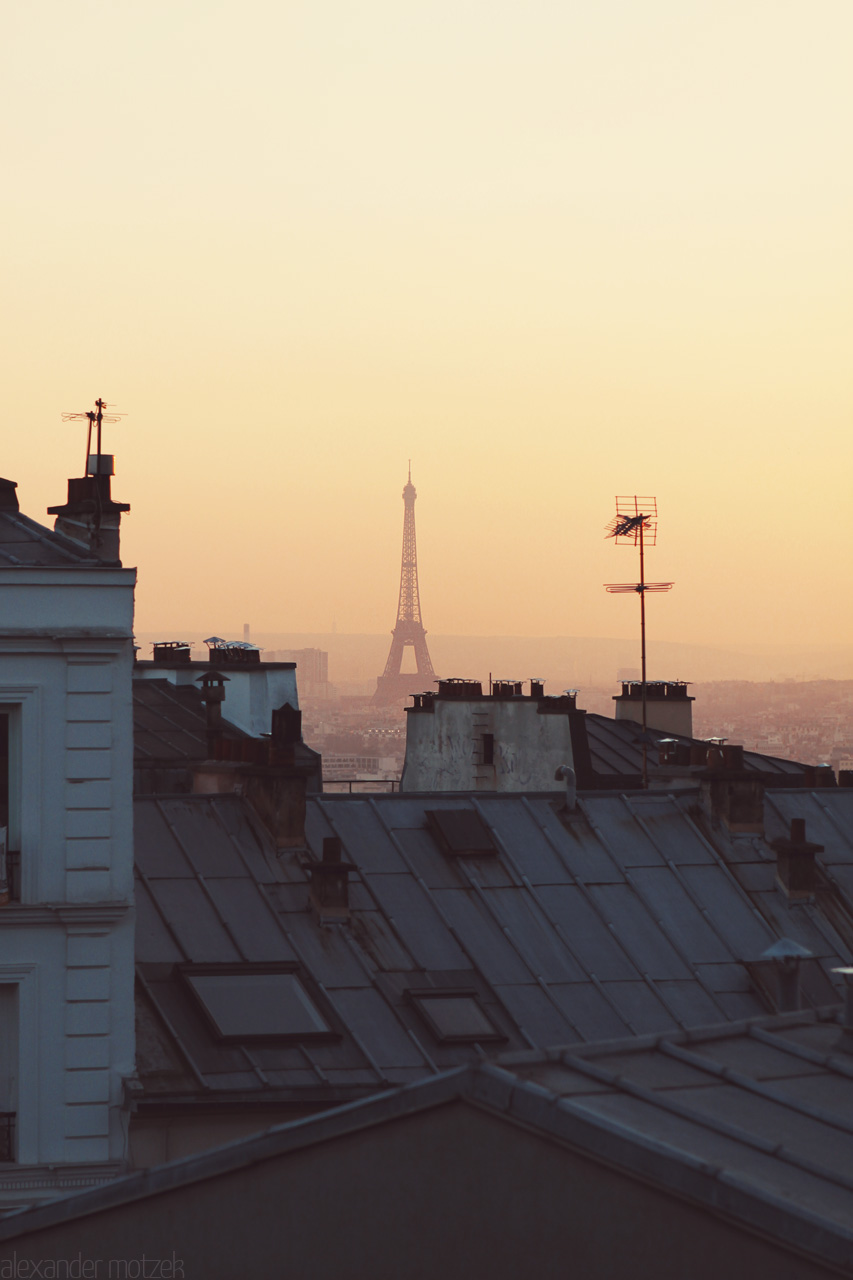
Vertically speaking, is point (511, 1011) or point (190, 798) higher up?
point (190, 798)

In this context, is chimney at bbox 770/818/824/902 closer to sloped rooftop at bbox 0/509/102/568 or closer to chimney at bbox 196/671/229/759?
sloped rooftop at bbox 0/509/102/568

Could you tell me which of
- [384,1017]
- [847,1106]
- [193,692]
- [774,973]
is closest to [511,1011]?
[384,1017]

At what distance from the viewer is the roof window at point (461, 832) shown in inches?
1293

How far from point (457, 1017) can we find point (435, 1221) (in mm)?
14329

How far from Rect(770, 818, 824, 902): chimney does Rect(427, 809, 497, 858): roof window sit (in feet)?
17.5

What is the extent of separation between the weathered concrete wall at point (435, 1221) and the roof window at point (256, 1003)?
36.7ft

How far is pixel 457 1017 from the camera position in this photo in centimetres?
2873

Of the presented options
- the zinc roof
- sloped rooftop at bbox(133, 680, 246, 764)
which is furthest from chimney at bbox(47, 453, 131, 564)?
sloped rooftop at bbox(133, 680, 246, 764)

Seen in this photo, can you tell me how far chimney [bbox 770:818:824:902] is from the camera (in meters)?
33.9

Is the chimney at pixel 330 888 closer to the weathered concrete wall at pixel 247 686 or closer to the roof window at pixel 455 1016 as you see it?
the roof window at pixel 455 1016

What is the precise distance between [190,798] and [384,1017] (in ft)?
18.9

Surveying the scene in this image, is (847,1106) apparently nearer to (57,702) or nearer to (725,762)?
(57,702)

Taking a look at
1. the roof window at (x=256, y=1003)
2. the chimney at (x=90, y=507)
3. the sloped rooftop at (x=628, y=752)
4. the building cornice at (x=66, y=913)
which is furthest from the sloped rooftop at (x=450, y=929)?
the sloped rooftop at (x=628, y=752)

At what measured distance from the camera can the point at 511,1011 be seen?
97.0 ft
